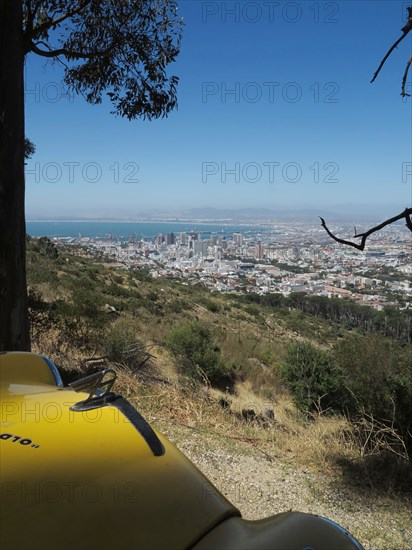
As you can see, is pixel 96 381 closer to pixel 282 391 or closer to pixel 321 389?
pixel 321 389

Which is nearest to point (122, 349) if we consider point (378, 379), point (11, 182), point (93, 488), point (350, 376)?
point (11, 182)

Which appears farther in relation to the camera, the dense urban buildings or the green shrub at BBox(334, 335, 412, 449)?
the dense urban buildings

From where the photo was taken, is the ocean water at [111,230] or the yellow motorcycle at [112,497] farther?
the ocean water at [111,230]

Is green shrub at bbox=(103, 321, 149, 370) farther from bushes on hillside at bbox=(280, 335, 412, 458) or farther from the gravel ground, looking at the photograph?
the gravel ground

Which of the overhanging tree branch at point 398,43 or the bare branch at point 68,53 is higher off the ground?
the bare branch at point 68,53

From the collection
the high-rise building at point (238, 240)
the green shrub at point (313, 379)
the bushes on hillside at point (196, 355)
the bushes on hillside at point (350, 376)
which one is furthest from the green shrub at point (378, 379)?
the high-rise building at point (238, 240)

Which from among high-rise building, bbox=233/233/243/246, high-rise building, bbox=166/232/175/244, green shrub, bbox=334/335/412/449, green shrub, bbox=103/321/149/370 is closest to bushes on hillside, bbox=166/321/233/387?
green shrub, bbox=103/321/149/370

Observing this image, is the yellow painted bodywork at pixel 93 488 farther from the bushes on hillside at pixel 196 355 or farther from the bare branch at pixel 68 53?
the bushes on hillside at pixel 196 355
